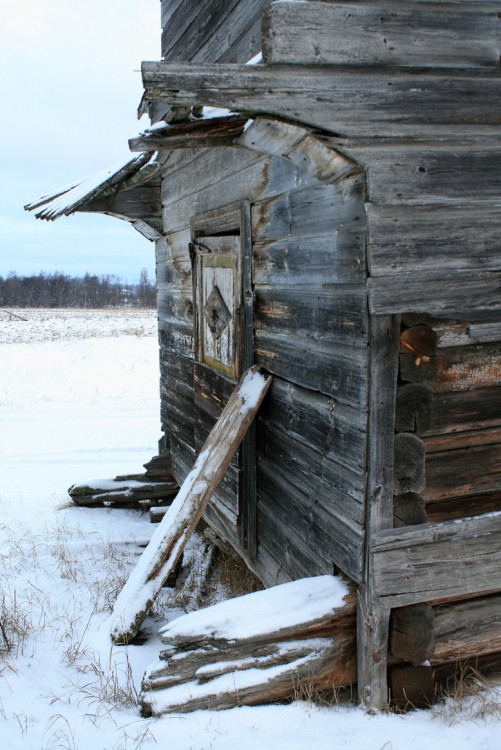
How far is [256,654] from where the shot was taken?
10.0ft

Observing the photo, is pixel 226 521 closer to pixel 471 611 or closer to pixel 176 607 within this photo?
pixel 176 607

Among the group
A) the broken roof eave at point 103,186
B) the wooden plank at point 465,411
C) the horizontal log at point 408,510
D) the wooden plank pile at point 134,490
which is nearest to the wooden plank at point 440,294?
the wooden plank at point 465,411

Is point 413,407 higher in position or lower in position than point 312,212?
lower

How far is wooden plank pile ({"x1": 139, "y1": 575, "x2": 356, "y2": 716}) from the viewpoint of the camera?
3.00 meters

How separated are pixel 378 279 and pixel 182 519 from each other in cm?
186

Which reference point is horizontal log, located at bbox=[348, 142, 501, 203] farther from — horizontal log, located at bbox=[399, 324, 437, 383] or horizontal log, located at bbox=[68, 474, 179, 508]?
horizontal log, located at bbox=[68, 474, 179, 508]

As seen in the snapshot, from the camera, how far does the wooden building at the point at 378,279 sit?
8.82 feet

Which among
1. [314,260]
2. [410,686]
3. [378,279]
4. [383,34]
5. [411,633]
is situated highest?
[383,34]

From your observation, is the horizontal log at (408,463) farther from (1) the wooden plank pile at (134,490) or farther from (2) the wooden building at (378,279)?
(1) the wooden plank pile at (134,490)

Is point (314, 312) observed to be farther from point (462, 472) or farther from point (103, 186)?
point (103, 186)

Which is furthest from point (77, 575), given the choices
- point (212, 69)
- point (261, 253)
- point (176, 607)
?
point (212, 69)

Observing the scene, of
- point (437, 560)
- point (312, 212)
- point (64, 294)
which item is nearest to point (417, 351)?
point (312, 212)

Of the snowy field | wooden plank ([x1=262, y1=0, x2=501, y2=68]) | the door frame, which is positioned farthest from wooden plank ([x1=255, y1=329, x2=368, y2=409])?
the snowy field

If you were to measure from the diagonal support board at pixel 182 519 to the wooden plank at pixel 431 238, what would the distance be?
1367 millimetres
